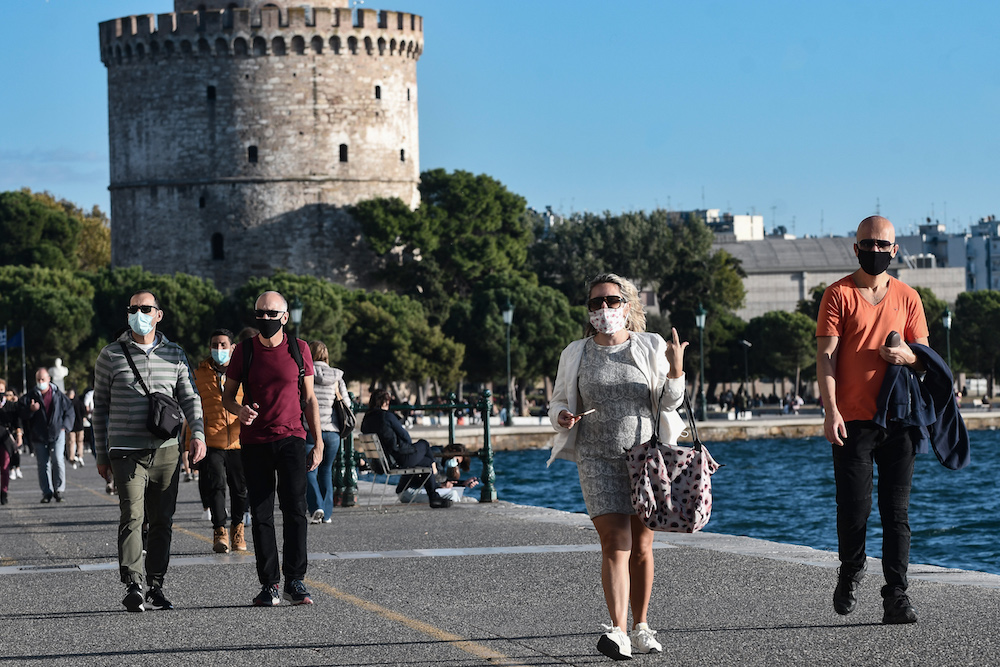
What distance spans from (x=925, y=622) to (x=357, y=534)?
5.56m

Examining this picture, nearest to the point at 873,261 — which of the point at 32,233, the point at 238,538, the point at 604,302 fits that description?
the point at 604,302

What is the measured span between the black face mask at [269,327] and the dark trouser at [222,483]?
8.36ft

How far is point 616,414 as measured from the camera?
6.40 meters

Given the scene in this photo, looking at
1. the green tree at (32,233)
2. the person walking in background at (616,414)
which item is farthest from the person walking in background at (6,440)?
the green tree at (32,233)

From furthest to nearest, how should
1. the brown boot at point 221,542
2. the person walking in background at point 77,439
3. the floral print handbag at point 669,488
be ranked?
the person walking in background at point 77,439 < the brown boot at point 221,542 < the floral print handbag at point 669,488

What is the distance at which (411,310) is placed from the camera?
210ft

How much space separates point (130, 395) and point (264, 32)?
208 feet

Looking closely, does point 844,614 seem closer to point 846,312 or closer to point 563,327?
point 846,312

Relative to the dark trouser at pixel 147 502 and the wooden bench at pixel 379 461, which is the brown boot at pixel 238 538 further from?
the wooden bench at pixel 379 461

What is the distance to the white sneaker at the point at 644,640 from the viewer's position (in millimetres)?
6301

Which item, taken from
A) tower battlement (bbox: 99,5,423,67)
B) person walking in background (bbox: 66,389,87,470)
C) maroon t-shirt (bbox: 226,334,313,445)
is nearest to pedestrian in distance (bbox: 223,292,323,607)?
maroon t-shirt (bbox: 226,334,313,445)

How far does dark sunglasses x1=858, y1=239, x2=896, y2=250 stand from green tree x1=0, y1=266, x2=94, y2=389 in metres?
52.2

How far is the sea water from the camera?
1977 cm

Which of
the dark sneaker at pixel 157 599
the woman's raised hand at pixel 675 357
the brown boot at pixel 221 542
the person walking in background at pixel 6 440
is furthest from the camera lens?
the person walking in background at pixel 6 440
